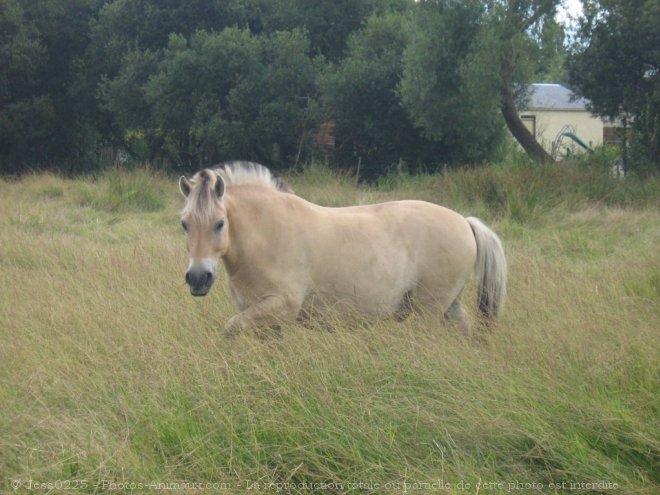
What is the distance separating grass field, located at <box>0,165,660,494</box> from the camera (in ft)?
11.9

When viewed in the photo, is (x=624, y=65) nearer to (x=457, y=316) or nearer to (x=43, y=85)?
(x=457, y=316)

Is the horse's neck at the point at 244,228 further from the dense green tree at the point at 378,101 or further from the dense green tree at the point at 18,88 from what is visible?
the dense green tree at the point at 18,88

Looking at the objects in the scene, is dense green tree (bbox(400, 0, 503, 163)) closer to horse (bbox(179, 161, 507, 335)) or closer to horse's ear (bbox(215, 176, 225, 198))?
horse (bbox(179, 161, 507, 335))

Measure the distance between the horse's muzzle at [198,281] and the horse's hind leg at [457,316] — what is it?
6.38 ft

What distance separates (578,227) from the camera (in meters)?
11.4

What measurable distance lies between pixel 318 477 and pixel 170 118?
20.1 m

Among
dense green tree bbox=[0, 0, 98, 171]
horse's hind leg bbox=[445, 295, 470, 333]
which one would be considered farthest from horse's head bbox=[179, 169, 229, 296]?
dense green tree bbox=[0, 0, 98, 171]

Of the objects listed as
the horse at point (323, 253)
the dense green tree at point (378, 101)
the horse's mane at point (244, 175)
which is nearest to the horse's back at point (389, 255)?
the horse at point (323, 253)

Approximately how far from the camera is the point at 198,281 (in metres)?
4.93

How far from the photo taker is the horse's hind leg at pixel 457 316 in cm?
594

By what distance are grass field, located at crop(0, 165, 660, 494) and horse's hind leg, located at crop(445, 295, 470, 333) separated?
0.32 metres

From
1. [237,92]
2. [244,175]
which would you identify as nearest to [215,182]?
[244,175]

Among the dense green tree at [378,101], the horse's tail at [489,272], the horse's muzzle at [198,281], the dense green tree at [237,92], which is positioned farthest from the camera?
the dense green tree at [237,92]

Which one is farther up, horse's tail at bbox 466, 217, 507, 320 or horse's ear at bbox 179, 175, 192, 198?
horse's ear at bbox 179, 175, 192, 198
